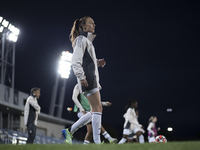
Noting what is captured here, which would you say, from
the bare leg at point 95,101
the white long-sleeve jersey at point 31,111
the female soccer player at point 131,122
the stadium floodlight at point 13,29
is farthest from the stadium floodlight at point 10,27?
the bare leg at point 95,101

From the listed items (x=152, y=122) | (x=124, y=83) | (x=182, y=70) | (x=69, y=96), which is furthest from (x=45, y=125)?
(x=152, y=122)

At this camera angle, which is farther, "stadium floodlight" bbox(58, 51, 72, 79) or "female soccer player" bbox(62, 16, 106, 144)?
"stadium floodlight" bbox(58, 51, 72, 79)

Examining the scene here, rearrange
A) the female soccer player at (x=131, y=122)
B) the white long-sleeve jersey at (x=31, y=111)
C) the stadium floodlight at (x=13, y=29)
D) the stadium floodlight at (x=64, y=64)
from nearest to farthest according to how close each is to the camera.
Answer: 1. the white long-sleeve jersey at (x=31, y=111)
2. the female soccer player at (x=131, y=122)
3. the stadium floodlight at (x=13, y=29)
4. the stadium floodlight at (x=64, y=64)

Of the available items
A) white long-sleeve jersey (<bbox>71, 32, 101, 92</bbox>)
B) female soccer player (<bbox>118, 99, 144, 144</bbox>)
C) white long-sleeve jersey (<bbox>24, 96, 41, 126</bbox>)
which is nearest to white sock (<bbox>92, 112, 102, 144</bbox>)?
white long-sleeve jersey (<bbox>71, 32, 101, 92</bbox>)

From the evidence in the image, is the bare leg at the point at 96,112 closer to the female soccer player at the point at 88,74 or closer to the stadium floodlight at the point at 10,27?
the female soccer player at the point at 88,74

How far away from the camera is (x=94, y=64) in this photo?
5152 millimetres

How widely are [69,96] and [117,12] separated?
54.8 ft

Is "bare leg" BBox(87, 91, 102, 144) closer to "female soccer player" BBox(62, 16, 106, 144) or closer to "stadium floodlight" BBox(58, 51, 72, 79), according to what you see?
"female soccer player" BBox(62, 16, 106, 144)

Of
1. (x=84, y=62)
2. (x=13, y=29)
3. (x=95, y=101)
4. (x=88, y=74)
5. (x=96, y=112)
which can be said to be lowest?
(x=96, y=112)

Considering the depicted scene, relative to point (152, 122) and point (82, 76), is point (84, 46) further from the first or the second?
point (152, 122)

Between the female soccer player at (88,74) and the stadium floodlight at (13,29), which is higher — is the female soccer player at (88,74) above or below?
below

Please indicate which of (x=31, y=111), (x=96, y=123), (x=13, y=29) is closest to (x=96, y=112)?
(x=96, y=123)

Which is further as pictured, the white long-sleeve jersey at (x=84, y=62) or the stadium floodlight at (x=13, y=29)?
the stadium floodlight at (x=13, y=29)

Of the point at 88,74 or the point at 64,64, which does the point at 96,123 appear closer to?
the point at 88,74
